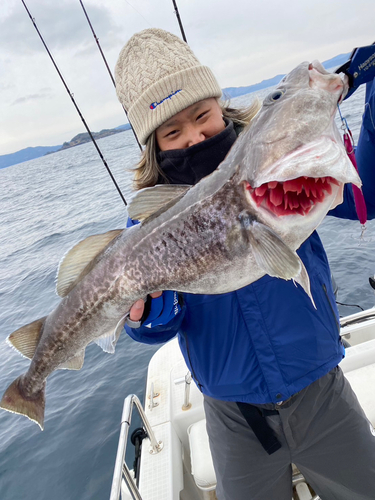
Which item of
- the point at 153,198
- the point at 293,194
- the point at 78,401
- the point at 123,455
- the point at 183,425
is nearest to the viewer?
the point at 293,194

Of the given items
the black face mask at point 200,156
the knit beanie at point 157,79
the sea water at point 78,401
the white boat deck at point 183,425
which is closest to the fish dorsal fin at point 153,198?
the black face mask at point 200,156

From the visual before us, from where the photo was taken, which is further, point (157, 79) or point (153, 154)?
point (153, 154)

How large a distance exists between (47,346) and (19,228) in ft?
93.9

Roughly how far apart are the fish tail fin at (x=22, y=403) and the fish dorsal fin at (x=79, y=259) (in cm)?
83

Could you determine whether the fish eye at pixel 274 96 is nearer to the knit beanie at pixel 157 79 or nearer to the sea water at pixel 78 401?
the knit beanie at pixel 157 79

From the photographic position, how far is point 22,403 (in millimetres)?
2586

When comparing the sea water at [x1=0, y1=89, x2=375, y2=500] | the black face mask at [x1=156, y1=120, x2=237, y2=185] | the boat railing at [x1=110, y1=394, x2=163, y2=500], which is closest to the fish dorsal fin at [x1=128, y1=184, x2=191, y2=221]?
the black face mask at [x1=156, y1=120, x2=237, y2=185]

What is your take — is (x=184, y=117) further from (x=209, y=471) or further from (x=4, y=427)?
(x=4, y=427)

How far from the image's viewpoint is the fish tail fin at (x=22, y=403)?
257cm

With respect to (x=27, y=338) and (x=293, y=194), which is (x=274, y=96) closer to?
(x=293, y=194)

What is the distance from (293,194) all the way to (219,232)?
452mm

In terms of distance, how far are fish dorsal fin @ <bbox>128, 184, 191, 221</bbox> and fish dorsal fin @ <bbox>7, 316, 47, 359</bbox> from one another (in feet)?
3.92

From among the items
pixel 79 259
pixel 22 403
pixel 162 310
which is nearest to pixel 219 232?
pixel 162 310

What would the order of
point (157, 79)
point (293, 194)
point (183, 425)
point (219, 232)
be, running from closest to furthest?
point (293, 194)
point (219, 232)
point (157, 79)
point (183, 425)
